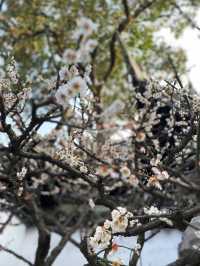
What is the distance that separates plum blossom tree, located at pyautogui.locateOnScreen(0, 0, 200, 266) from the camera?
2.36m

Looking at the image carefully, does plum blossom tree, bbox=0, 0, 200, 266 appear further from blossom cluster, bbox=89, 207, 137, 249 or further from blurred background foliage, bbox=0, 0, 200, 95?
blurred background foliage, bbox=0, 0, 200, 95

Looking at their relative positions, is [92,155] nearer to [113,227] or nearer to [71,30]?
[113,227]

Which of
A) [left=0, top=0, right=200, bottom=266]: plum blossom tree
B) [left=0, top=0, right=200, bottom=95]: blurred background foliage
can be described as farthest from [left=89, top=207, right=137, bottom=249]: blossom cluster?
[left=0, top=0, right=200, bottom=95]: blurred background foliage

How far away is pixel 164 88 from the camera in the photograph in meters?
4.99

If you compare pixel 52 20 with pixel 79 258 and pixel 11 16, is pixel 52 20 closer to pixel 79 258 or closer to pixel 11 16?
pixel 11 16

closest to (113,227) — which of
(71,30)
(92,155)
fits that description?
(92,155)

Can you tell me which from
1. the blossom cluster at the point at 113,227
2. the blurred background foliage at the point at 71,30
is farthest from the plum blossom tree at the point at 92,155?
the blurred background foliage at the point at 71,30

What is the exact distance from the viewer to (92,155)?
230 centimetres

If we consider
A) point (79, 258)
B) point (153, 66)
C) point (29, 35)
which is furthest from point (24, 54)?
point (79, 258)

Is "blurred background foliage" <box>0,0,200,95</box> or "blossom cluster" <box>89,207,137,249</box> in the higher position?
"blurred background foliage" <box>0,0,200,95</box>

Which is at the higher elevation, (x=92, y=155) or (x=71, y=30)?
(x=71, y=30)

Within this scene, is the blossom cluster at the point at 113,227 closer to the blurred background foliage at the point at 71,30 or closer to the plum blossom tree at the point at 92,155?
the plum blossom tree at the point at 92,155

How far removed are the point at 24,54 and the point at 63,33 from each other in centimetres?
129

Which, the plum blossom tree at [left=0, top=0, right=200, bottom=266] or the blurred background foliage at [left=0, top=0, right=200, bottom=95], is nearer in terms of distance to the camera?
the plum blossom tree at [left=0, top=0, right=200, bottom=266]
